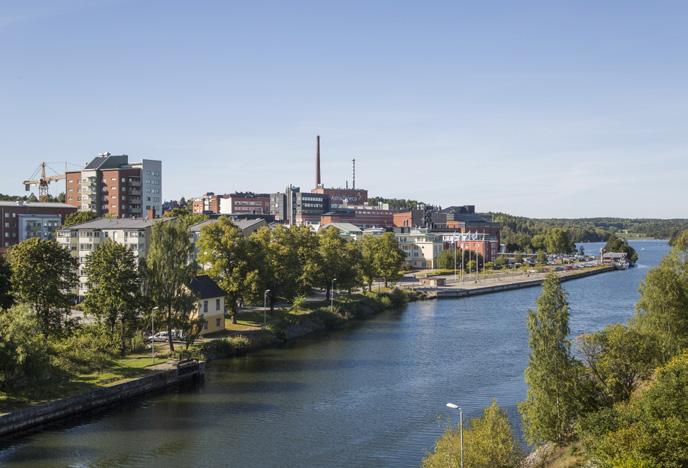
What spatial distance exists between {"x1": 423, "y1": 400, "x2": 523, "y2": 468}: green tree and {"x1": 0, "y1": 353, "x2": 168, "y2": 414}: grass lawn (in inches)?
852

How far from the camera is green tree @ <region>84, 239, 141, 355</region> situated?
45.6 m

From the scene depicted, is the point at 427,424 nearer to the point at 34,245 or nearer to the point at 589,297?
the point at 34,245

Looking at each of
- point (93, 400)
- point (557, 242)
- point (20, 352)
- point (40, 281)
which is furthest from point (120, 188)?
point (557, 242)

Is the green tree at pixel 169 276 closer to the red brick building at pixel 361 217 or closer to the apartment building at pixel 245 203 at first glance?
the red brick building at pixel 361 217

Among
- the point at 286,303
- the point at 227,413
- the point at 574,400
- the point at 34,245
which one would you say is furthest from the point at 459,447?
the point at 286,303

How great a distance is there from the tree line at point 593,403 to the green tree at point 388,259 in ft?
182

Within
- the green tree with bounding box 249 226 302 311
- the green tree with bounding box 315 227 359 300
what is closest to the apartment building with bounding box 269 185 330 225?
the green tree with bounding box 315 227 359 300

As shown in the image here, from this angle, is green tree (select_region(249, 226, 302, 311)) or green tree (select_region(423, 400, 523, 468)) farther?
green tree (select_region(249, 226, 302, 311))

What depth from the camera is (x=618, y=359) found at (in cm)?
2939

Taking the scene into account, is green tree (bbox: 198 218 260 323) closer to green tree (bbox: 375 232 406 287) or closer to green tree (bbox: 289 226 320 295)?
green tree (bbox: 289 226 320 295)

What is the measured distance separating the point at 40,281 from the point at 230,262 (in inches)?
684

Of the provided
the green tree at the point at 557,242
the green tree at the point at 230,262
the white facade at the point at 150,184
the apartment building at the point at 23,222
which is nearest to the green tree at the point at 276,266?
the green tree at the point at 230,262

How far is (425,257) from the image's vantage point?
133m

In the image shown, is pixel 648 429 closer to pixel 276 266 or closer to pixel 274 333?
pixel 274 333
